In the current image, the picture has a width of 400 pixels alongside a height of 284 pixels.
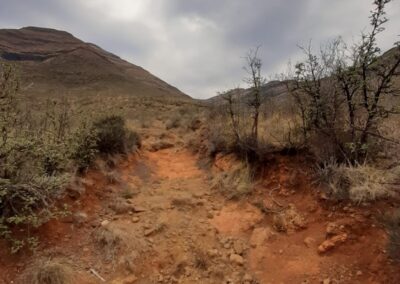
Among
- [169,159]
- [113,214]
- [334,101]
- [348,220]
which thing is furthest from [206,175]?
[348,220]

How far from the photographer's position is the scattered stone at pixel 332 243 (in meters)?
4.33

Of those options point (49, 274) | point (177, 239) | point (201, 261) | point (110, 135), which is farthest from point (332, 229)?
point (110, 135)

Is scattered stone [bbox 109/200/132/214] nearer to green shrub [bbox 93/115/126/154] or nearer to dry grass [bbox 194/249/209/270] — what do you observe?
dry grass [bbox 194/249/209/270]

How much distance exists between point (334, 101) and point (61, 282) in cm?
485

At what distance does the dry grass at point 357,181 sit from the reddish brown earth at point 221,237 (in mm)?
165

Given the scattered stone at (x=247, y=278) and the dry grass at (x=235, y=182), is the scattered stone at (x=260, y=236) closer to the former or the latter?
the scattered stone at (x=247, y=278)

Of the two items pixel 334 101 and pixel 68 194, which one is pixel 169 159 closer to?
pixel 68 194

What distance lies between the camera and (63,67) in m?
40.5

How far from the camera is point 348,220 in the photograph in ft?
14.6

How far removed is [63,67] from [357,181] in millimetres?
41039

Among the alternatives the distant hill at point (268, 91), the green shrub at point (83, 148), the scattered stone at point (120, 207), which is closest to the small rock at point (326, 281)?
→ the scattered stone at point (120, 207)

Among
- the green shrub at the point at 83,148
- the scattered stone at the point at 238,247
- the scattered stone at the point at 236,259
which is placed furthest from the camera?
the green shrub at the point at 83,148

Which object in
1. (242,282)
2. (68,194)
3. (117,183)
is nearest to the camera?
(242,282)

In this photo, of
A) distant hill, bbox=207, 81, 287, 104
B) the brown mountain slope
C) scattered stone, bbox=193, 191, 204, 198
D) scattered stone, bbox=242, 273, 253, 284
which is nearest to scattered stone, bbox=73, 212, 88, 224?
scattered stone, bbox=193, 191, 204, 198
